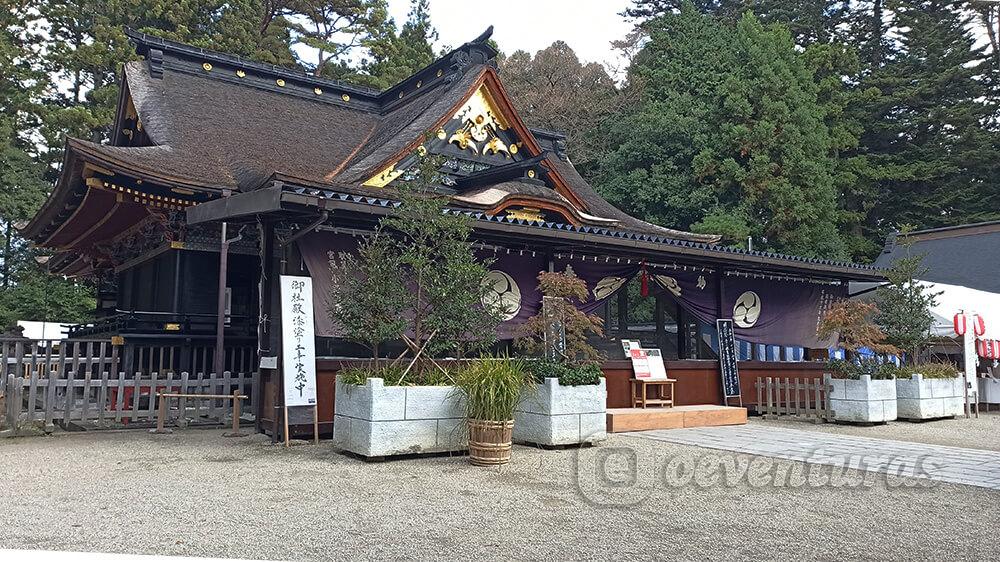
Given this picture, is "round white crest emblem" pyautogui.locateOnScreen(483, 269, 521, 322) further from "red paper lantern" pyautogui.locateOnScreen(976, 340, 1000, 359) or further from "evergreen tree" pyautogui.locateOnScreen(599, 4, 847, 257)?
"evergreen tree" pyautogui.locateOnScreen(599, 4, 847, 257)

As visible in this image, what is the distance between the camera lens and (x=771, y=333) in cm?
1366

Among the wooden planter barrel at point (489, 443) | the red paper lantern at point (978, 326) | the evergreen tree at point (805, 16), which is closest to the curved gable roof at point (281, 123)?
the wooden planter barrel at point (489, 443)

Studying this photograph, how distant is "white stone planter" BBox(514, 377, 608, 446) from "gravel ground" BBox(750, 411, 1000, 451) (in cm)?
394

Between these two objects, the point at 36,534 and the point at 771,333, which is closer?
the point at 36,534

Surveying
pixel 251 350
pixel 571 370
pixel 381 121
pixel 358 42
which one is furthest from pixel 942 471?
pixel 358 42

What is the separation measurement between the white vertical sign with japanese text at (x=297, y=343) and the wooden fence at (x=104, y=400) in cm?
179

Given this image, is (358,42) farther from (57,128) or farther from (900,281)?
(900,281)

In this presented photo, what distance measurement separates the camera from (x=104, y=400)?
31.0 ft

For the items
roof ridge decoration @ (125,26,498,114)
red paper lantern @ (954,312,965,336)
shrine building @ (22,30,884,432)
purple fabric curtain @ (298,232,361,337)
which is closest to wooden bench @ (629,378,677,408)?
shrine building @ (22,30,884,432)

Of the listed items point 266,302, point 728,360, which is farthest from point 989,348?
point 266,302

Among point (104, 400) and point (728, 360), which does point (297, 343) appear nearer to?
point (104, 400)

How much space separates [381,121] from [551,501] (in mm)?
13772

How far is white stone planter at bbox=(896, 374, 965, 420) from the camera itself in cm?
1162

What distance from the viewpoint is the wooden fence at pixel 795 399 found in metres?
11.6
